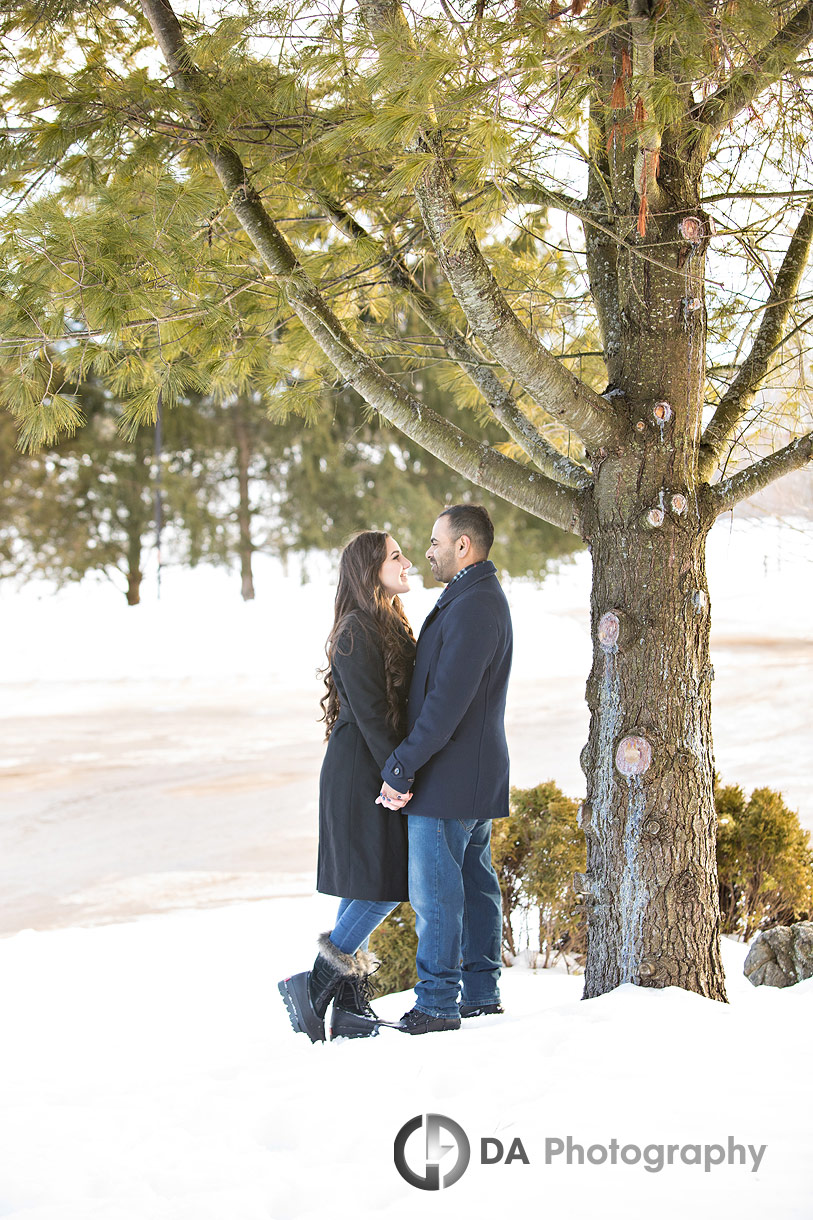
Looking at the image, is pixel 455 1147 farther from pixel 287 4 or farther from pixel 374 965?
pixel 287 4

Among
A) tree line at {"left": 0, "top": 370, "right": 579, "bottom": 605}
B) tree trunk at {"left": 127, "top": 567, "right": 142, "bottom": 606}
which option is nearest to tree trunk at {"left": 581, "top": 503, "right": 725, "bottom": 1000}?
tree line at {"left": 0, "top": 370, "right": 579, "bottom": 605}

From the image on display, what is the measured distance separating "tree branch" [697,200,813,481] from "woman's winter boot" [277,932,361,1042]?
77.7 inches

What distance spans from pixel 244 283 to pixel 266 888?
141 inches

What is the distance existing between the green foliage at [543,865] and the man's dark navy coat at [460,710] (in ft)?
3.80

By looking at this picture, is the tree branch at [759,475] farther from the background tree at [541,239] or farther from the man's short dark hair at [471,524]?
the man's short dark hair at [471,524]

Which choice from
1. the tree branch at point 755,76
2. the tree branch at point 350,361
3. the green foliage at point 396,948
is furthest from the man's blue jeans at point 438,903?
the tree branch at point 755,76

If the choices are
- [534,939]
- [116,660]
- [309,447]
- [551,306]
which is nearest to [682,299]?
[551,306]

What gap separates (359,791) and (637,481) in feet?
4.13

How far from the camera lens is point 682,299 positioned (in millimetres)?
3006

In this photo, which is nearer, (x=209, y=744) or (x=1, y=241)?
(x=1, y=241)

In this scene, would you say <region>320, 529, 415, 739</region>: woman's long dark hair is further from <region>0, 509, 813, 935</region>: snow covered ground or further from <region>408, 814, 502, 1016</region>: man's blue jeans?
<region>0, 509, 813, 935</region>: snow covered ground

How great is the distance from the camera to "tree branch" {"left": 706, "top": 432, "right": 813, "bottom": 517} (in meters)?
2.99

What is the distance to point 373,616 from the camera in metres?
2.97

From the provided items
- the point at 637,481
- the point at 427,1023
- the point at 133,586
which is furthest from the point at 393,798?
the point at 133,586
